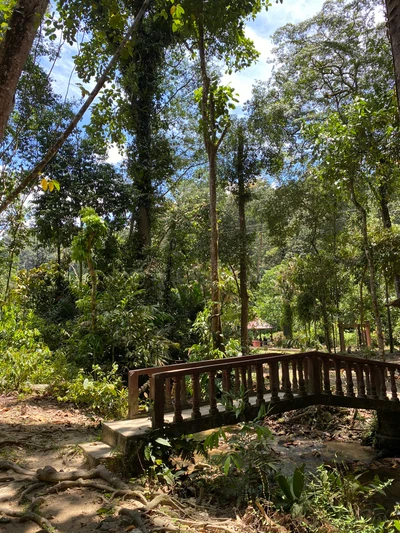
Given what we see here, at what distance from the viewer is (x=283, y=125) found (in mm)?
15508

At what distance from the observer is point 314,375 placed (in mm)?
6695

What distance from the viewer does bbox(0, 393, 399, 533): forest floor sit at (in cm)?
Result: 336

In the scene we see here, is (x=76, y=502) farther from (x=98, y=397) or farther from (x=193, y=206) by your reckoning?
(x=193, y=206)

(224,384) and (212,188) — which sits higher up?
(212,188)

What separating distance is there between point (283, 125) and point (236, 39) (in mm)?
6797

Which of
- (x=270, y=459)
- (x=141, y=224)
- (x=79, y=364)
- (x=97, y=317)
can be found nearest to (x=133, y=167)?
(x=141, y=224)

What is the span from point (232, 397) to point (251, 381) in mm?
1048

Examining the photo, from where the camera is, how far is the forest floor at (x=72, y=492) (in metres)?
3.36

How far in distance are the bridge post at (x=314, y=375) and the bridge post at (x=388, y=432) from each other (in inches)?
81.1

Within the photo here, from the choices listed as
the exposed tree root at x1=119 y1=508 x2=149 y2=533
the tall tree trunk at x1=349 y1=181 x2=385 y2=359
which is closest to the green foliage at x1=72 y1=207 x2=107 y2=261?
the tall tree trunk at x1=349 y1=181 x2=385 y2=359

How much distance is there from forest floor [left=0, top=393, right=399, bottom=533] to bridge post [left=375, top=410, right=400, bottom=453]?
45 centimetres

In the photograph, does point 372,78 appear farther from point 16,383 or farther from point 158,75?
point 16,383

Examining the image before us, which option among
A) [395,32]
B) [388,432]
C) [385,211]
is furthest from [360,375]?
[385,211]

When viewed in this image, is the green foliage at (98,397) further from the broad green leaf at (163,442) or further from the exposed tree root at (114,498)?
the exposed tree root at (114,498)
